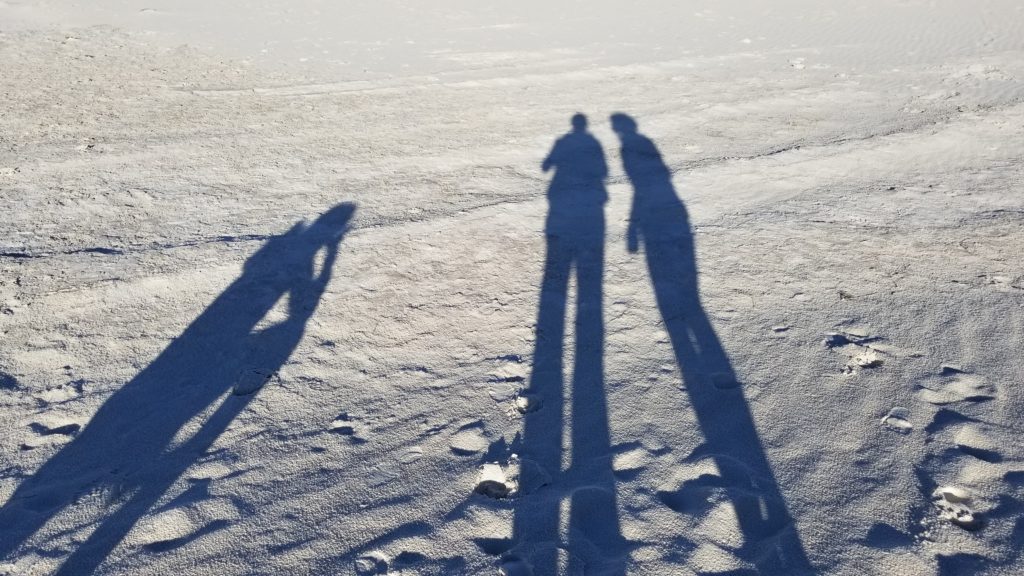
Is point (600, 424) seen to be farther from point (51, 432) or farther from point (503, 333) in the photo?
point (51, 432)

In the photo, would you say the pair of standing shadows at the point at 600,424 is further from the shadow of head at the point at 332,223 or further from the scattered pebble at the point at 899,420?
the shadow of head at the point at 332,223

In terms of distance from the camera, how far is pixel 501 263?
221 inches

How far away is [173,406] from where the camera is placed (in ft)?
13.4

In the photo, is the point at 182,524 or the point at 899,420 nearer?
the point at 182,524

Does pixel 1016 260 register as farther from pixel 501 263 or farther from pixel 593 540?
pixel 593 540

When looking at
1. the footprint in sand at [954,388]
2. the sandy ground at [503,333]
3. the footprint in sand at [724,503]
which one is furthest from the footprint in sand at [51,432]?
the footprint in sand at [954,388]

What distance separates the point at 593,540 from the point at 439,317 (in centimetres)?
224

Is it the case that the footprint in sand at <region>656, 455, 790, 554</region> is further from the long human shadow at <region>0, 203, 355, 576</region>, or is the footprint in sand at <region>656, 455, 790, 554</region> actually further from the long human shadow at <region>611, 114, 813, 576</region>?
the long human shadow at <region>0, 203, 355, 576</region>

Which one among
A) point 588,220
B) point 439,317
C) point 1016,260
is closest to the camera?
point 439,317

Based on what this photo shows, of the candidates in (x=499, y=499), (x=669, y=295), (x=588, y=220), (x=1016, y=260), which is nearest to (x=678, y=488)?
(x=499, y=499)

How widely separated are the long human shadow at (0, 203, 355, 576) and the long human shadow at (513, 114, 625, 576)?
5.93ft

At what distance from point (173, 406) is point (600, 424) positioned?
8.60ft

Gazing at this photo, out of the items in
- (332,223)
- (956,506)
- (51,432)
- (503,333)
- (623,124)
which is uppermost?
(623,124)

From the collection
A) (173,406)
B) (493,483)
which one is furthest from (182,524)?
(493,483)
